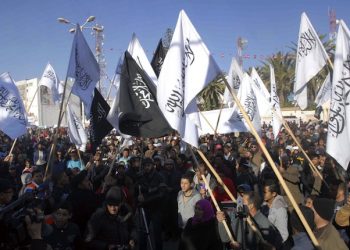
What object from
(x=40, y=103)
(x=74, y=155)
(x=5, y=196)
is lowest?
(x=5, y=196)

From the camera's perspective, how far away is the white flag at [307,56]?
725 centimetres

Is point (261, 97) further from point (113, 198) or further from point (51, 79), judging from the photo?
point (113, 198)

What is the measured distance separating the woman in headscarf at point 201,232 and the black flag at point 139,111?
1.59 metres

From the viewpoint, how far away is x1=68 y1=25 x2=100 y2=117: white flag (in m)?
7.53

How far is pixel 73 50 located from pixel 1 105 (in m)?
3.00

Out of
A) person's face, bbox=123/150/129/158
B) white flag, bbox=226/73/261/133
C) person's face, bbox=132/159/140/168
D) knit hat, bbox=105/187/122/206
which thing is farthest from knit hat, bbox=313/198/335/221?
person's face, bbox=123/150/129/158

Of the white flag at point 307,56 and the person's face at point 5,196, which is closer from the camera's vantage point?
the person's face at point 5,196

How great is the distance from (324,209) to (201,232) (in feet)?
5.12

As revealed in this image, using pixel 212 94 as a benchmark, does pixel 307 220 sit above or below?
below

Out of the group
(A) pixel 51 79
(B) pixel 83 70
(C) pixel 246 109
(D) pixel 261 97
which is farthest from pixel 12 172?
(D) pixel 261 97

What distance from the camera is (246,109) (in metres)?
10.0

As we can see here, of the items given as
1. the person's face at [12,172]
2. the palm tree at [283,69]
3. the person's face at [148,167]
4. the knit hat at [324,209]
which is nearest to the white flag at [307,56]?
the person's face at [148,167]

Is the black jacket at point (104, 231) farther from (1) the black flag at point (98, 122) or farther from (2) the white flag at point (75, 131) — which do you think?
(2) the white flag at point (75, 131)

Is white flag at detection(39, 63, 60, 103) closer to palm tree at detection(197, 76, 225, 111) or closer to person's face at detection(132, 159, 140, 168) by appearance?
person's face at detection(132, 159, 140, 168)
